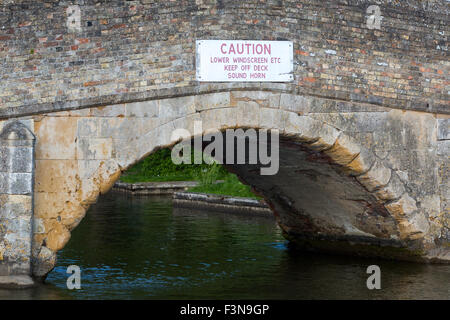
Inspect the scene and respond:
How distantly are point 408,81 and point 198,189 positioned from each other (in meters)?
10.4

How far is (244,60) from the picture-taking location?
8492mm

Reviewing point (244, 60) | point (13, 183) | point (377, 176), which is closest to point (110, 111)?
point (13, 183)

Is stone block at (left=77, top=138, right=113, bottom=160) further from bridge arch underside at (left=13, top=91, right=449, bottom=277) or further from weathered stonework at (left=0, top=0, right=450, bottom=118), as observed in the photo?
weathered stonework at (left=0, top=0, right=450, bottom=118)

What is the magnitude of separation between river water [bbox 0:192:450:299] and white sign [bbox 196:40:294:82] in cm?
248

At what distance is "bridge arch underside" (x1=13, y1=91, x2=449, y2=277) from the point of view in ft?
26.7

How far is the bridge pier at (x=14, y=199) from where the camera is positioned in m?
7.85

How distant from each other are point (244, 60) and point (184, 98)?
83 cm

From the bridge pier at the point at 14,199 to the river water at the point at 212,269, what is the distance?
32 centimetres

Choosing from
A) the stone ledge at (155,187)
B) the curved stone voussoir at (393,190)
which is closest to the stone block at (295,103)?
the curved stone voussoir at (393,190)

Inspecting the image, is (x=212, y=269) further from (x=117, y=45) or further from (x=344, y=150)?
(x=117, y=45)

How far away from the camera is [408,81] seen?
9383 millimetres

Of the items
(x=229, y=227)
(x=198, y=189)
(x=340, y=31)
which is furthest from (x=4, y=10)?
(x=198, y=189)

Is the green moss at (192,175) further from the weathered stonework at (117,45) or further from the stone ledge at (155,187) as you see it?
the weathered stonework at (117,45)
